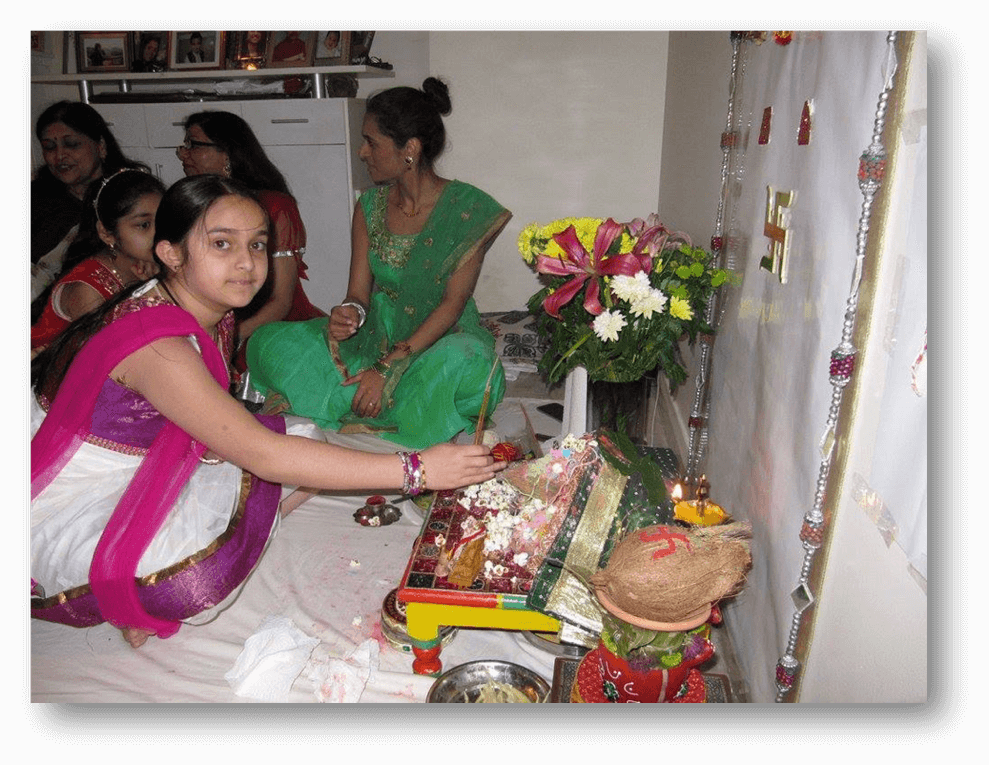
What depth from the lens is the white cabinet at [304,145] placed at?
408 centimetres

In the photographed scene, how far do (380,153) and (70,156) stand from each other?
Result: 1.33 metres

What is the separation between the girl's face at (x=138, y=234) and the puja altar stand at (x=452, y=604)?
4.13 ft

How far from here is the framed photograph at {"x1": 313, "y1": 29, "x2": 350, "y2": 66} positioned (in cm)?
410

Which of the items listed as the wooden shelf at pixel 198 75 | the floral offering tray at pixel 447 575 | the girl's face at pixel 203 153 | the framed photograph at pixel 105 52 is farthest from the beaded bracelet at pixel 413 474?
the framed photograph at pixel 105 52

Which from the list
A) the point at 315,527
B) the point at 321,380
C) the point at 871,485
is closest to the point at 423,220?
the point at 321,380

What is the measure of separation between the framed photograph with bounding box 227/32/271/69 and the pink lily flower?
3.23 meters

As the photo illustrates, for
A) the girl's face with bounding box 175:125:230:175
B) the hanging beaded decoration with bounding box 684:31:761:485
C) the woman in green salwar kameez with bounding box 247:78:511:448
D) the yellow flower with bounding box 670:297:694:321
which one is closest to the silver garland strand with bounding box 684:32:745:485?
the hanging beaded decoration with bounding box 684:31:761:485

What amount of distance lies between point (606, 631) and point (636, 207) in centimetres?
358

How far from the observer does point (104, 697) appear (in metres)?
1.48

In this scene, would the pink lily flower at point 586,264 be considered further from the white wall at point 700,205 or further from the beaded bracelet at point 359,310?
the beaded bracelet at point 359,310

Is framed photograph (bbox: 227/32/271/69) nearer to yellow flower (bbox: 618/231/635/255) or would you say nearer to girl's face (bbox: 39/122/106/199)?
girl's face (bbox: 39/122/106/199)

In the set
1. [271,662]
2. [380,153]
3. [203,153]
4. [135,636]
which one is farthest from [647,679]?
[203,153]

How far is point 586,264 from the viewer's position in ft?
5.67

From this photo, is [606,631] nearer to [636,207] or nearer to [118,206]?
Result: [118,206]
